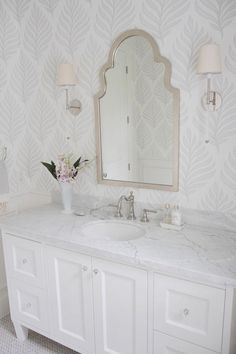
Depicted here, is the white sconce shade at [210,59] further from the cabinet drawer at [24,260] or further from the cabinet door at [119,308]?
the cabinet drawer at [24,260]

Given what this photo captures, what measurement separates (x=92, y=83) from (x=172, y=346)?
1556mm

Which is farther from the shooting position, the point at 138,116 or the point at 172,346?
the point at 138,116

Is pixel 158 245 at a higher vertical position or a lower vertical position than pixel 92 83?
lower

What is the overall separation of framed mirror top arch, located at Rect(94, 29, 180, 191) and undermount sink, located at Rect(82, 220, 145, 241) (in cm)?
26

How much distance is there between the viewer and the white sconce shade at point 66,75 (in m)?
2.01

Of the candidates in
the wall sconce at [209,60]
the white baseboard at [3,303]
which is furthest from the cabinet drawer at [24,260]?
the wall sconce at [209,60]

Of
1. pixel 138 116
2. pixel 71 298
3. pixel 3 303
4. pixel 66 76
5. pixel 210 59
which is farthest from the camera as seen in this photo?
pixel 3 303

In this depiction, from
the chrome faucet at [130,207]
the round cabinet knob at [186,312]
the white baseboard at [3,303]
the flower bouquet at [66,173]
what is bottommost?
the white baseboard at [3,303]

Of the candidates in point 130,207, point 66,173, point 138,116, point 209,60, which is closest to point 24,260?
point 66,173

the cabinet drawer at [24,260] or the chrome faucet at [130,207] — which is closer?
the cabinet drawer at [24,260]

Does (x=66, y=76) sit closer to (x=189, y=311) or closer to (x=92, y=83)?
(x=92, y=83)

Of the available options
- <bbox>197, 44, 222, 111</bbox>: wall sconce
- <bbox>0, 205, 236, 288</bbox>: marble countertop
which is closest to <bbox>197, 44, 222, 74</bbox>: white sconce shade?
<bbox>197, 44, 222, 111</bbox>: wall sconce

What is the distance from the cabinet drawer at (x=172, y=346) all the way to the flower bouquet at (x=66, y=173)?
98 cm

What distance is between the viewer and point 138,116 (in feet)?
6.22
